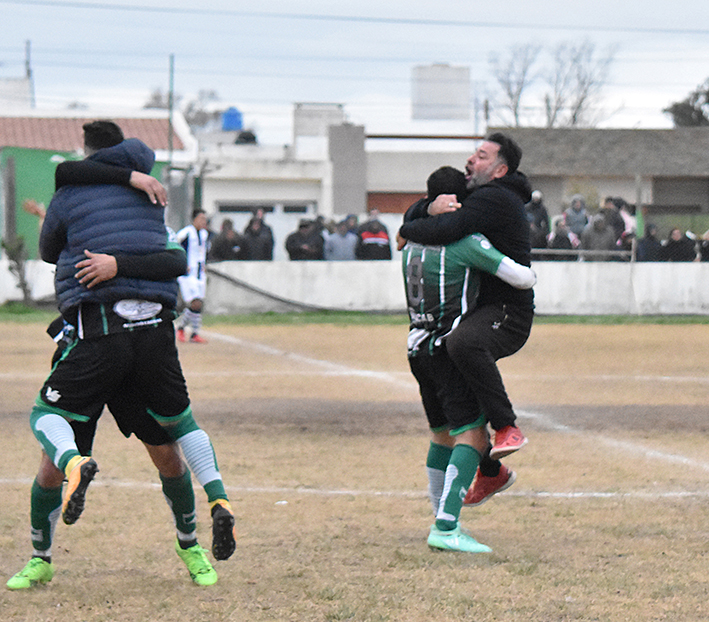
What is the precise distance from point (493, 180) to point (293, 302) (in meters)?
16.1

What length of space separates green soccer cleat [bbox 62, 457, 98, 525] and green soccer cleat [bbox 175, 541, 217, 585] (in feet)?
2.56

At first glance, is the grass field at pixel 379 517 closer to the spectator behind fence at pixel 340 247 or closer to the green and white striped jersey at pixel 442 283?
the green and white striped jersey at pixel 442 283

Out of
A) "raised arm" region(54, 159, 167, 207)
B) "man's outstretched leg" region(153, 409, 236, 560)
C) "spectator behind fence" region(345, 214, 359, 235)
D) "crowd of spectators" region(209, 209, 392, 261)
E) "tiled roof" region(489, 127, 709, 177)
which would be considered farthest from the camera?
A: "tiled roof" region(489, 127, 709, 177)

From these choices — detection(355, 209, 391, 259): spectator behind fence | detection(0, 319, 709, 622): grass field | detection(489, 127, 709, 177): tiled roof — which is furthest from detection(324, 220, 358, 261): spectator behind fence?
detection(489, 127, 709, 177): tiled roof

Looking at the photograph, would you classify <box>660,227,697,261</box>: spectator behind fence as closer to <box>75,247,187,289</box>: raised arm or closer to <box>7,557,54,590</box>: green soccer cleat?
<box>75,247,187,289</box>: raised arm

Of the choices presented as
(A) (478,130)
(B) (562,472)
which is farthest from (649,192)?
(B) (562,472)

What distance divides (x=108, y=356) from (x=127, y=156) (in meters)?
0.81

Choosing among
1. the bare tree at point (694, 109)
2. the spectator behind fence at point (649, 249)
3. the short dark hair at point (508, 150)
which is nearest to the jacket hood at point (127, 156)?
the short dark hair at point (508, 150)

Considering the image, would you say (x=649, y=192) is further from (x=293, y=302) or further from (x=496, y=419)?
(x=496, y=419)

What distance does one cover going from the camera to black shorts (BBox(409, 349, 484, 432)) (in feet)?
17.8

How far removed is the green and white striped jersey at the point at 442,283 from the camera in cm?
531

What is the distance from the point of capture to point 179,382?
464 centimetres

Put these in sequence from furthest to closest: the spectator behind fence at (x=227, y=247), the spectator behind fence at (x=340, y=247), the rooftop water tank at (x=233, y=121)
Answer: the rooftop water tank at (x=233, y=121)
the spectator behind fence at (x=340, y=247)
the spectator behind fence at (x=227, y=247)

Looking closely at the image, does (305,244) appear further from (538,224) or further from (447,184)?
(447,184)
